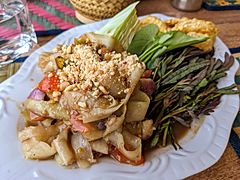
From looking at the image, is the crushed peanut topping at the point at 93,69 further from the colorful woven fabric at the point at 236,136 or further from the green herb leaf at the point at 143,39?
the colorful woven fabric at the point at 236,136

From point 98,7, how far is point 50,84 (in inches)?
26.6

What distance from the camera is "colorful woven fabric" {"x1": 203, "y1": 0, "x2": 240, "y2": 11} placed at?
1898mm

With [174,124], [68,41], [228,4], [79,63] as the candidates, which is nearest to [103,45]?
[79,63]

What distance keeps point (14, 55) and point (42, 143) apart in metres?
0.62

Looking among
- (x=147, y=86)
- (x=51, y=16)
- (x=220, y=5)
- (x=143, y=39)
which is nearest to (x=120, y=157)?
(x=147, y=86)

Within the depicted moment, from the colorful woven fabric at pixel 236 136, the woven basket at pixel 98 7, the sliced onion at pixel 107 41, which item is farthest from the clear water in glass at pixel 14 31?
the colorful woven fabric at pixel 236 136

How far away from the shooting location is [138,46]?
1363mm

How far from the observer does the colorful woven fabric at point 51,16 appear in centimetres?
167

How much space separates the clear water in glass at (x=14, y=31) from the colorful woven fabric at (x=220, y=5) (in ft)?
3.19

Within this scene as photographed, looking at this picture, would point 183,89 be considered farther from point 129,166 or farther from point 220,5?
point 220,5

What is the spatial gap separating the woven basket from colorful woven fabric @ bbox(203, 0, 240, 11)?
19.2 inches

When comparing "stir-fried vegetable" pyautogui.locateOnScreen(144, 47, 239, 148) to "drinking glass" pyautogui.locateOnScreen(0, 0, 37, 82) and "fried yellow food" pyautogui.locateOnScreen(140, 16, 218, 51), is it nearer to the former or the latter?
"fried yellow food" pyautogui.locateOnScreen(140, 16, 218, 51)

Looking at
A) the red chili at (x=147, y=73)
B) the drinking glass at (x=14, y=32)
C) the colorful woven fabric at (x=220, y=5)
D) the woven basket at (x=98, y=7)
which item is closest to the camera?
the red chili at (x=147, y=73)

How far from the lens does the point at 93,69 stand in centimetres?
106
